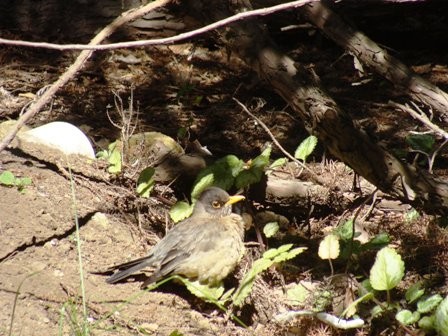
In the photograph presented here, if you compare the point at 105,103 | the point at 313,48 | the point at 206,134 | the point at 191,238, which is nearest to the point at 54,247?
the point at 191,238

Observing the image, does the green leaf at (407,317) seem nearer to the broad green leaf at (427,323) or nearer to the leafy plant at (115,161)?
the broad green leaf at (427,323)

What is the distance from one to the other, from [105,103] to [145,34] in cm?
148

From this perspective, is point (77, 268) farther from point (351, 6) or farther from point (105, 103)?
point (351, 6)

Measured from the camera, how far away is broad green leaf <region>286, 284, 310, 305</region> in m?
5.35

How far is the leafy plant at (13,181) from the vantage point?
596cm

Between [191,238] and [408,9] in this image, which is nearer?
[191,238]

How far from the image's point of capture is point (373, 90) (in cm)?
897

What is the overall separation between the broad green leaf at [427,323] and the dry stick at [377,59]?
1848mm

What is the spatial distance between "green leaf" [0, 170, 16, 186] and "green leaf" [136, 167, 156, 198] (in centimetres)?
97

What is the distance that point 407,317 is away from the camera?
4734 mm

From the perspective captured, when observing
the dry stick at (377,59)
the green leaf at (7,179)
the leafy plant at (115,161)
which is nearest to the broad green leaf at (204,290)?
the leafy plant at (115,161)

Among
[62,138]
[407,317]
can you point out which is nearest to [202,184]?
[62,138]

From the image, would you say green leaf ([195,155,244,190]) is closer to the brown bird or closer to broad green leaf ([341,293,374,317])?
the brown bird

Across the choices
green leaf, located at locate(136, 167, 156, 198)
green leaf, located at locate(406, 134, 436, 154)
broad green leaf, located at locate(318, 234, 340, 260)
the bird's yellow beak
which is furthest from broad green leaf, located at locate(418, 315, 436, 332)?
green leaf, located at locate(136, 167, 156, 198)
